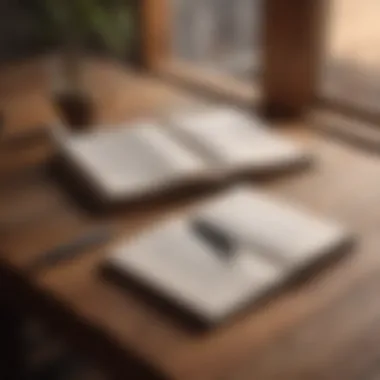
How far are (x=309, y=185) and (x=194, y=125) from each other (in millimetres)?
276

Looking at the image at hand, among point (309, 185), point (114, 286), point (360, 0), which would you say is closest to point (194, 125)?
point (309, 185)

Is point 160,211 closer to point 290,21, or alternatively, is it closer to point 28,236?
point 28,236

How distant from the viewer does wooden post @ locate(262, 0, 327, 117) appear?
181 centimetres

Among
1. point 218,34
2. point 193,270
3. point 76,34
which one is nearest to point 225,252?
point 193,270

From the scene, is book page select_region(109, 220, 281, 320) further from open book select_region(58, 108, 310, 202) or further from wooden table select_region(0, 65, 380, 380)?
open book select_region(58, 108, 310, 202)

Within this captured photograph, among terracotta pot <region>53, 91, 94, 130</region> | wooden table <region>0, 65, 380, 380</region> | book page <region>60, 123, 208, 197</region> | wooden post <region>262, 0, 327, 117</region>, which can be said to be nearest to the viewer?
wooden table <region>0, 65, 380, 380</region>

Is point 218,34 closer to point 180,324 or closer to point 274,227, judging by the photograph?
point 274,227

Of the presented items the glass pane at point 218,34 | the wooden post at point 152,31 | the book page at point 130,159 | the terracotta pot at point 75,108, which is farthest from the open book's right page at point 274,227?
the wooden post at point 152,31

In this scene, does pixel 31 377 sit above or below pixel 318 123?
below

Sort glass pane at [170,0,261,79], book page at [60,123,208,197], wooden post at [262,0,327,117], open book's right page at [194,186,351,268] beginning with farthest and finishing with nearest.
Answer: glass pane at [170,0,261,79] < wooden post at [262,0,327,117] < book page at [60,123,208,197] < open book's right page at [194,186,351,268]

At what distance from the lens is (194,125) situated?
1671 millimetres

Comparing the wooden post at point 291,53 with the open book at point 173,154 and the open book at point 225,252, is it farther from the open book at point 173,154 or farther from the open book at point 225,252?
the open book at point 225,252

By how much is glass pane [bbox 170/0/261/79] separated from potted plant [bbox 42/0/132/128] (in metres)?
0.37

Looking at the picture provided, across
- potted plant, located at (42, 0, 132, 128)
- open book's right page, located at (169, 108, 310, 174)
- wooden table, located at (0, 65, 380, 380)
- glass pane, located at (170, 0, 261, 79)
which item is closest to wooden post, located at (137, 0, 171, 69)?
glass pane, located at (170, 0, 261, 79)
